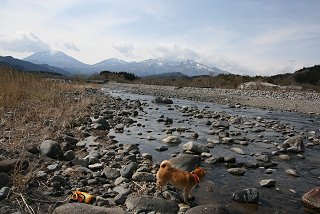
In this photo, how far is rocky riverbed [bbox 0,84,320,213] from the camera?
5.23m

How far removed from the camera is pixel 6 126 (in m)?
9.43

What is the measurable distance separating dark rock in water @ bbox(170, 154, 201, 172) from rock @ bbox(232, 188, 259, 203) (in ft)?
5.65

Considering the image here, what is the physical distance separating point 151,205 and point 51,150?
11.0 ft

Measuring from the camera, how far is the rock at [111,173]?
6578mm

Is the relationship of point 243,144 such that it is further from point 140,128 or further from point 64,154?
point 64,154

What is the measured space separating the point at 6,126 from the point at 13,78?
15.6 feet

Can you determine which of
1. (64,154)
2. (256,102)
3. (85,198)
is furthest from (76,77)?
(85,198)

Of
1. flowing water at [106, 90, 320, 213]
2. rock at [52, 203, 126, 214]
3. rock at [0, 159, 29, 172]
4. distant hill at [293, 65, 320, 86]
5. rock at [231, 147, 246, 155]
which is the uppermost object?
distant hill at [293, 65, 320, 86]

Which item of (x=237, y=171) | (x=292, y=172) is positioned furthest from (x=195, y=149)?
(x=292, y=172)

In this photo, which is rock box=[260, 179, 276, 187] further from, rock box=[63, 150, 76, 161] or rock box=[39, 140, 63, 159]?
rock box=[39, 140, 63, 159]

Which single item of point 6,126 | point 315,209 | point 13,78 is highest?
point 13,78

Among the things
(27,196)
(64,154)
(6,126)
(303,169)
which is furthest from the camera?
(6,126)

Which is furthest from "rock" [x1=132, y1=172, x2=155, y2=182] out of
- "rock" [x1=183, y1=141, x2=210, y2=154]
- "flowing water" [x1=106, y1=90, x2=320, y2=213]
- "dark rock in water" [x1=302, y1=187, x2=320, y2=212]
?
"dark rock in water" [x1=302, y1=187, x2=320, y2=212]

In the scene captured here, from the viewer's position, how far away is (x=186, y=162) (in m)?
7.67
